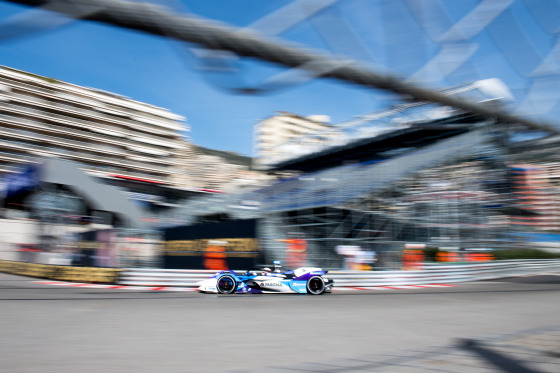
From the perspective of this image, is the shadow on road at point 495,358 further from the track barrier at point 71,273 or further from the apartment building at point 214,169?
the apartment building at point 214,169

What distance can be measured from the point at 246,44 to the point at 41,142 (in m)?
55.3

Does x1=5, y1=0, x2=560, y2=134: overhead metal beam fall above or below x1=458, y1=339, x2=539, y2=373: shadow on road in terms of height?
above

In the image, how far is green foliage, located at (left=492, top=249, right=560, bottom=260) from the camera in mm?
20922

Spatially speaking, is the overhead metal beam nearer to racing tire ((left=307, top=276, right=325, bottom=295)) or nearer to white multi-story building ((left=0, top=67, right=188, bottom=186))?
racing tire ((left=307, top=276, right=325, bottom=295))

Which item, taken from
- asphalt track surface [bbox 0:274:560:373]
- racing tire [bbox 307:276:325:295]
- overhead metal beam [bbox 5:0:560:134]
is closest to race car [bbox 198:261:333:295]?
racing tire [bbox 307:276:325:295]

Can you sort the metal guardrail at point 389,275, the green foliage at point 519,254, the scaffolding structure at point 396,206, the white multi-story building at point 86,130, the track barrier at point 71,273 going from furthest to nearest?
→ the white multi-story building at point 86,130 → the green foliage at point 519,254 → the scaffolding structure at point 396,206 → the track barrier at point 71,273 → the metal guardrail at point 389,275

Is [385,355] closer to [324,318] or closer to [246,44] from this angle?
[324,318]

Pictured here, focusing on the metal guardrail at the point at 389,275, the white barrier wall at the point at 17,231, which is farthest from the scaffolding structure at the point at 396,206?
the white barrier wall at the point at 17,231

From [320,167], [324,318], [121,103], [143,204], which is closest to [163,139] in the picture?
[121,103]

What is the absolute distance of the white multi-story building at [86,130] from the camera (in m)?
48.3

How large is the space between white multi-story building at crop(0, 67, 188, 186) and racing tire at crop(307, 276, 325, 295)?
36.4 metres

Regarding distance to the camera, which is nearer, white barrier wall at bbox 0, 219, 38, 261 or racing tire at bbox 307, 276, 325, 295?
racing tire at bbox 307, 276, 325, 295

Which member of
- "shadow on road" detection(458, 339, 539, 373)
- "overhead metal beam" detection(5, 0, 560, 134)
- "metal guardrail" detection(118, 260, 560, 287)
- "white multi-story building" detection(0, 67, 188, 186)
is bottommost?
"metal guardrail" detection(118, 260, 560, 287)

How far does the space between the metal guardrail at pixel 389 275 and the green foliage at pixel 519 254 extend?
5.21ft
